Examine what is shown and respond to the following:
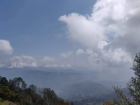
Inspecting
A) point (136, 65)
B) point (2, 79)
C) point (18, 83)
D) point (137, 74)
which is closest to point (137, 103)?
point (137, 74)

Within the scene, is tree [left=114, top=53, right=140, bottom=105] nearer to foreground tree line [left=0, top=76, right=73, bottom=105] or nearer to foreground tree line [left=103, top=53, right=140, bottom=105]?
foreground tree line [left=103, top=53, right=140, bottom=105]

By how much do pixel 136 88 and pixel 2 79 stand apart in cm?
6718

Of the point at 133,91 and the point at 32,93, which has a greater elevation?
the point at 133,91

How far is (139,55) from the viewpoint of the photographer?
11133 millimetres

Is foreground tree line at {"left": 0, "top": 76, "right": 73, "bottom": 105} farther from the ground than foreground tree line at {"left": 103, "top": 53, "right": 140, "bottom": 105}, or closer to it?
closer to it

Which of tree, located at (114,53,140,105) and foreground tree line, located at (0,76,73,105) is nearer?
tree, located at (114,53,140,105)

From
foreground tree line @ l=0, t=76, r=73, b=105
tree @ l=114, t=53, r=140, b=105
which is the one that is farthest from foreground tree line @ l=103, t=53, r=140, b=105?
foreground tree line @ l=0, t=76, r=73, b=105

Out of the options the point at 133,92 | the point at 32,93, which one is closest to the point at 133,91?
the point at 133,92

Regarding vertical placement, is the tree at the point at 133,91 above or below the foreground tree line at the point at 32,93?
above

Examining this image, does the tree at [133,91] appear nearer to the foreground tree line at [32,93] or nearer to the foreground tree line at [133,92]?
the foreground tree line at [133,92]

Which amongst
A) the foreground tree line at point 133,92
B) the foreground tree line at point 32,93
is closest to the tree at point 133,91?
the foreground tree line at point 133,92

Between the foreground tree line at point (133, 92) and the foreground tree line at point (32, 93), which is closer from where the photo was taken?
the foreground tree line at point (133, 92)

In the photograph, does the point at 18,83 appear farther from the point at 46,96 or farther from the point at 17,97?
the point at 17,97

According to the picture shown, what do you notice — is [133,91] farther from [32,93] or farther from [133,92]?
[32,93]
